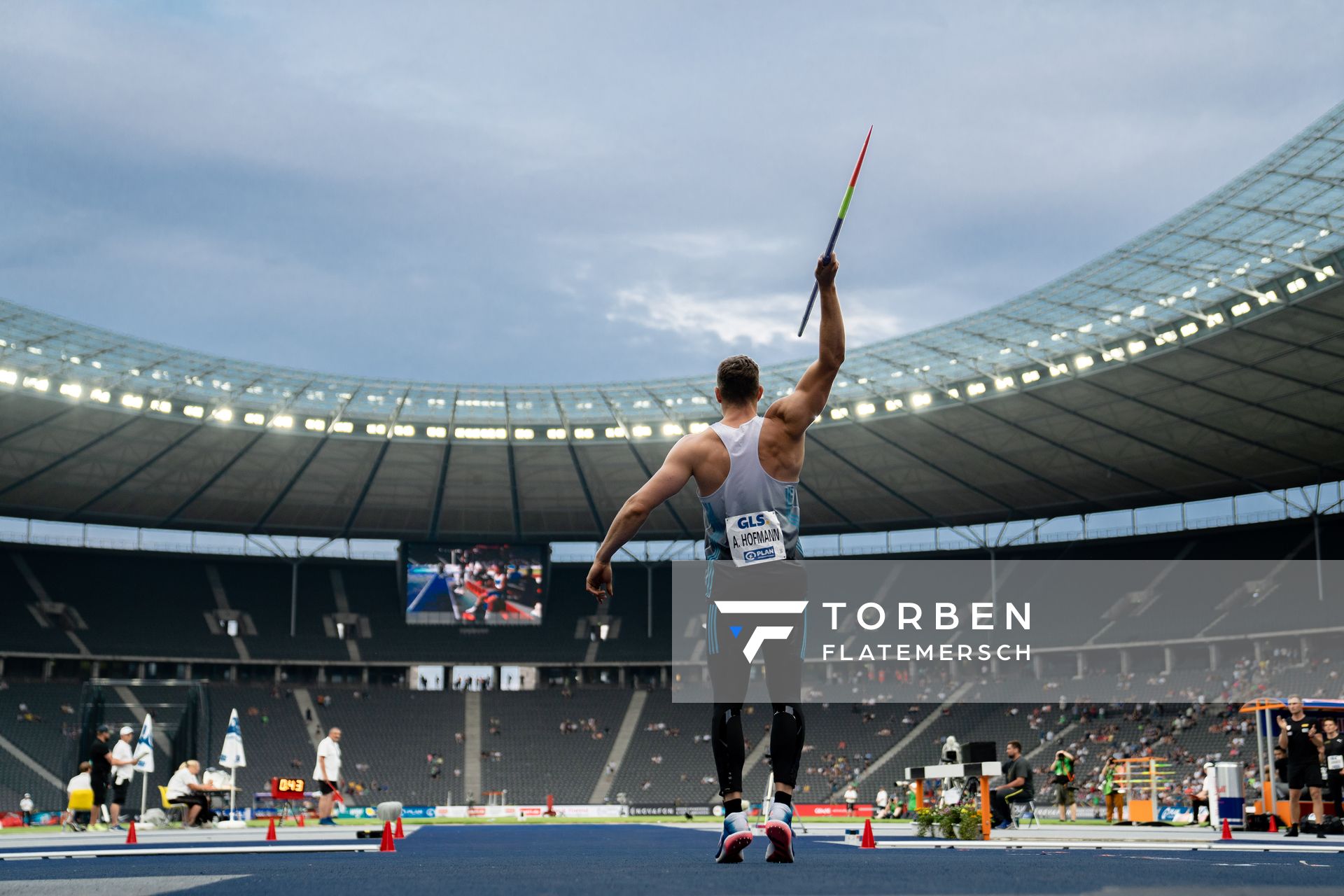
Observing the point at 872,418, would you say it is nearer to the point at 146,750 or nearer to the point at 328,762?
the point at 146,750

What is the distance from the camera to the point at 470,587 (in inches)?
2154

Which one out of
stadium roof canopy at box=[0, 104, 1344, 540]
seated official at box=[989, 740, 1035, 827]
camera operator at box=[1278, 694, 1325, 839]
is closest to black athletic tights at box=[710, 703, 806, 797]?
camera operator at box=[1278, 694, 1325, 839]

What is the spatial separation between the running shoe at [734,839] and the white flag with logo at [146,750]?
709 inches

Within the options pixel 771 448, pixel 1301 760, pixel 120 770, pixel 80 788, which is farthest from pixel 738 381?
pixel 120 770

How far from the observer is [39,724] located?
4803cm

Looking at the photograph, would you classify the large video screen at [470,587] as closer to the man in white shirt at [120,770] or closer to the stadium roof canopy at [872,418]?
the stadium roof canopy at [872,418]

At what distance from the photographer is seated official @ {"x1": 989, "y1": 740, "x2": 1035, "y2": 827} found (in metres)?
19.1

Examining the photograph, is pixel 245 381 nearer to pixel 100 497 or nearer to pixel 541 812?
pixel 100 497

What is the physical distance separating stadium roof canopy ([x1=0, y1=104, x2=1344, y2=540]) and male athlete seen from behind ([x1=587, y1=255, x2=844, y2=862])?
26665mm

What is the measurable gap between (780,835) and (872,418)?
3766 cm

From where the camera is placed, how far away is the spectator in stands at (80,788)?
2044 centimetres

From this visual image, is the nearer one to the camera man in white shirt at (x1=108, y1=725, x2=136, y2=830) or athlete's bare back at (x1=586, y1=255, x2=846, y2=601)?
athlete's bare back at (x1=586, y1=255, x2=846, y2=601)

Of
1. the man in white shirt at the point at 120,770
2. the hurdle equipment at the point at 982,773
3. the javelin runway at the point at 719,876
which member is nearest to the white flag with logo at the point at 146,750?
the man in white shirt at the point at 120,770

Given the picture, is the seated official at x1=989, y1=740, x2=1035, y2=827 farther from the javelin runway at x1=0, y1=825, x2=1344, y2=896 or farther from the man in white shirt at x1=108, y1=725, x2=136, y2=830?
the man in white shirt at x1=108, y1=725, x2=136, y2=830
